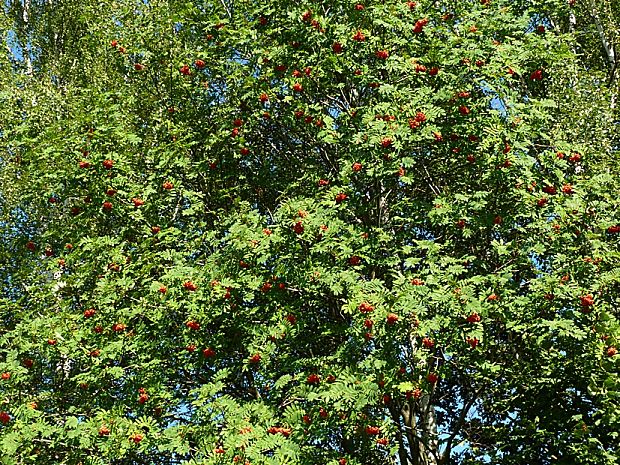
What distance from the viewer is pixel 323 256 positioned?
756 cm

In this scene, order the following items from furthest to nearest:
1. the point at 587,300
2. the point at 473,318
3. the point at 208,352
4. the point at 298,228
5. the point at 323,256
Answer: the point at 208,352
the point at 323,256
the point at 298,228
the point at 587,300
the point at 473,318

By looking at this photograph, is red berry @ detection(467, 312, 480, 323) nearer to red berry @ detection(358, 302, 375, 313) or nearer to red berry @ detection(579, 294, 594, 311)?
red berry @ detection(358, 302, 375, 313)

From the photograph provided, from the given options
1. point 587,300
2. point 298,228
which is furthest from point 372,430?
point 587,300

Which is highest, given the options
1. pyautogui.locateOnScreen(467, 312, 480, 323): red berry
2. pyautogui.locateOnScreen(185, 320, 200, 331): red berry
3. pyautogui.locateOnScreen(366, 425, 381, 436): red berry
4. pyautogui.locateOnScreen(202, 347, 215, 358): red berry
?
pyautogui.locateOnScreen(185, 320, 200, 331): red berry

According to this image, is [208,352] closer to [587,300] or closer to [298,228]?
[298,228]

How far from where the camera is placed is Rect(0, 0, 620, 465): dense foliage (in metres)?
7.11

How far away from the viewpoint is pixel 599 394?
7031 millimetres

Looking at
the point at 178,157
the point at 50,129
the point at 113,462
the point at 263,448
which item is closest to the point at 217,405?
the point at 263,448

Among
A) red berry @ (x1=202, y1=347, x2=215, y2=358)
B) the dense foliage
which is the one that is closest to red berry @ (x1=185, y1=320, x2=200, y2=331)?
the dense foliage

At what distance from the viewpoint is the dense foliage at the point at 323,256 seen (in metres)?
7.11

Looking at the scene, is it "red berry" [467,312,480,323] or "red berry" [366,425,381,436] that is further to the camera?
"red berry" [366,425,381,436]

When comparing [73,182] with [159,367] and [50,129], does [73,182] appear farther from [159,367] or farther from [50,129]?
[159,367]

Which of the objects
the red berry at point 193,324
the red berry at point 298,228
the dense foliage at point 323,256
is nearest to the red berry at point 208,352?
the dense foliage at point 323,256

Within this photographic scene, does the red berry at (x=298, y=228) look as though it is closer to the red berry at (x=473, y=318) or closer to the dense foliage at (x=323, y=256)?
the dense foliage at (x=323, y=256)
